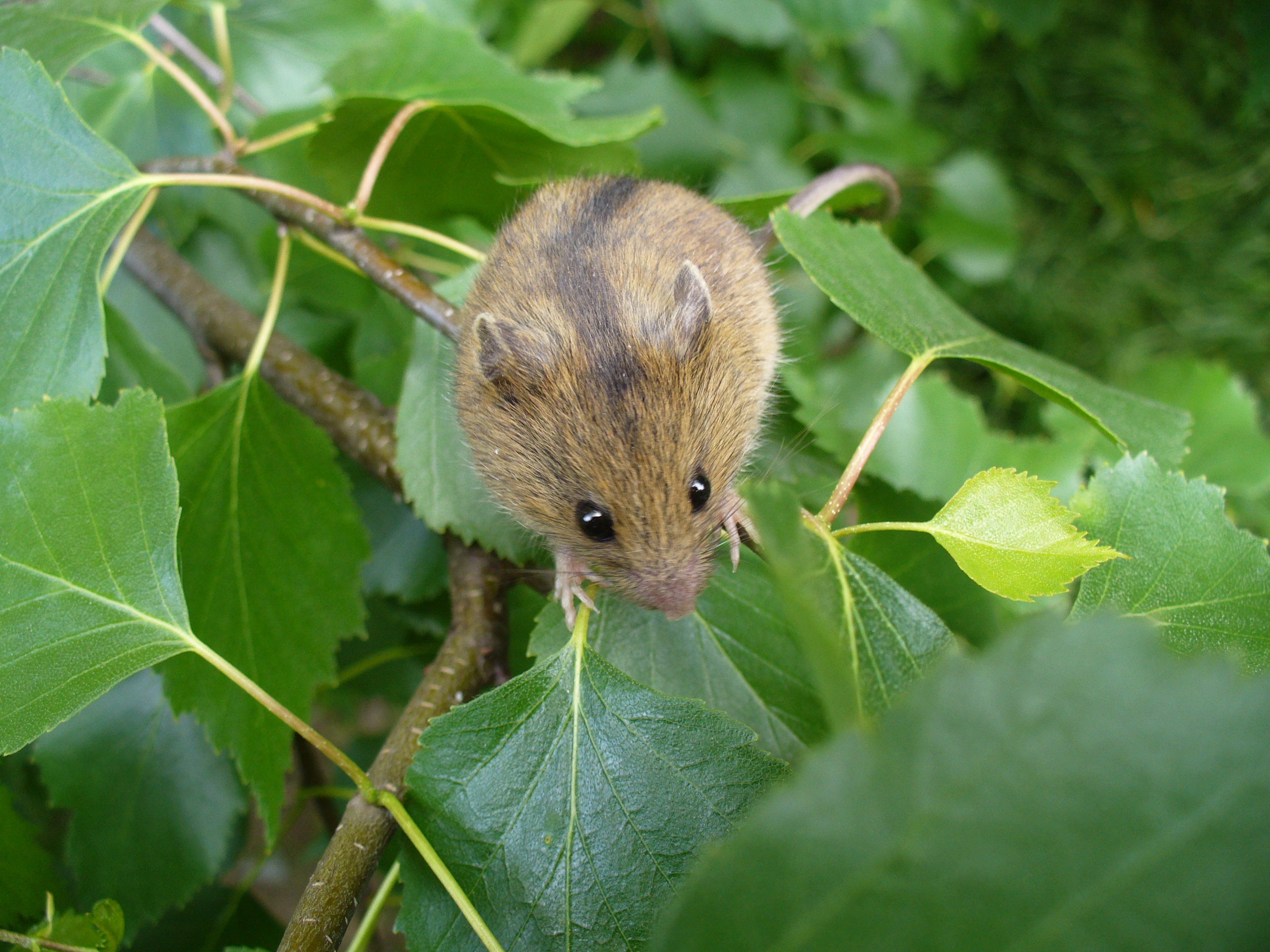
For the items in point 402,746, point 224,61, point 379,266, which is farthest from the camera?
point 224,61

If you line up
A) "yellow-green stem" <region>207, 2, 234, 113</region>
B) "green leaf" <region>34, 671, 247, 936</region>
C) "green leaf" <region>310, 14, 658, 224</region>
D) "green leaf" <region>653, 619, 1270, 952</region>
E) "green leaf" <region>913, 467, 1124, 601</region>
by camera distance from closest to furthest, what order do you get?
"green leaf" <region>653, 619, 1270, 952</region>
"green leaf" <region>913, 467, 1124, 601</region>
"green leaf" <region>310, 14, 658, 224</region>
"green leaf" <region>34, 671, 247, 936</region>
"yellow-green stem" <region>207, 2, 234, 113</region>

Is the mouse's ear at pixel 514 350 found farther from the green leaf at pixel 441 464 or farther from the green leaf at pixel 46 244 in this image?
the green leaf at pixel 46 244

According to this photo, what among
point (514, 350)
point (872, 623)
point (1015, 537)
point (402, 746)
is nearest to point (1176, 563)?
point (1015, 537)

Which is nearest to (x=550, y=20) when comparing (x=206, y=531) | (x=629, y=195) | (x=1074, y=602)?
(x=629, y=195)

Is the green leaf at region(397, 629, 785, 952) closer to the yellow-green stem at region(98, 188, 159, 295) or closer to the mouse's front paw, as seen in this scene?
the mouse's front paw

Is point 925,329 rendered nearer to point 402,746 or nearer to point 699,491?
point 699,491

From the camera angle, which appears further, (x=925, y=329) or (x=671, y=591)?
(x=925, y=329)

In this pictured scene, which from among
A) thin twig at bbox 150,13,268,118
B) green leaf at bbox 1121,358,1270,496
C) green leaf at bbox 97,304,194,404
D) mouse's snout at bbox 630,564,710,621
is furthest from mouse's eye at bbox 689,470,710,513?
thin twig at bbox 150,13,268,118

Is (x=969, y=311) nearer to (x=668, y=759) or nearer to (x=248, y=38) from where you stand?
(x=248, y=38)
